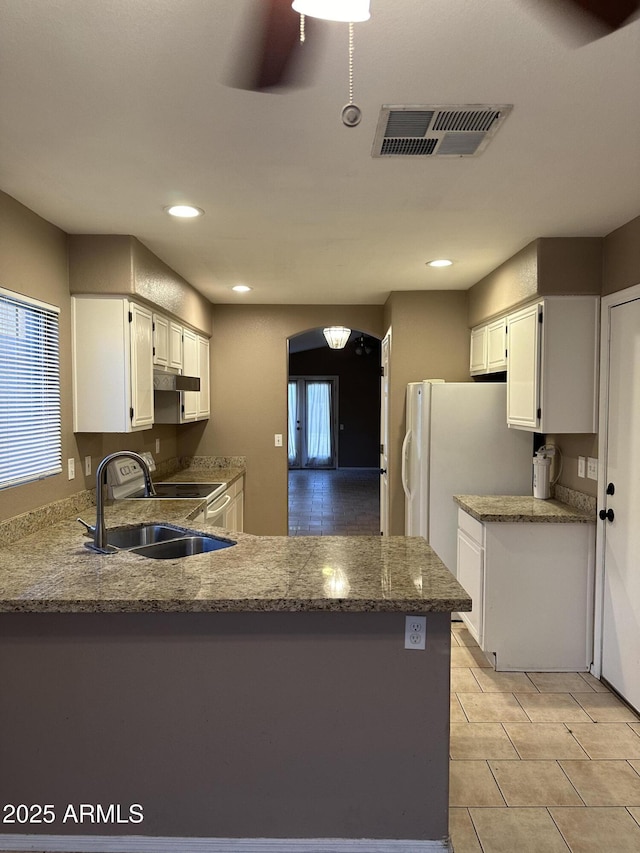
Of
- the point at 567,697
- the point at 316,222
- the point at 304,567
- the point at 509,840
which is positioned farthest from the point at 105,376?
the point at 567,697

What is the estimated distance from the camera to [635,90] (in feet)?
5.20

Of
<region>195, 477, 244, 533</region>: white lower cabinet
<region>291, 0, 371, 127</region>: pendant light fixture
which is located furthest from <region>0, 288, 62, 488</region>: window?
<region>291, 0, 371, 127</region>: pendant light fixture

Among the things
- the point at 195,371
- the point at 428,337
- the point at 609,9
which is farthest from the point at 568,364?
the point at 195,371

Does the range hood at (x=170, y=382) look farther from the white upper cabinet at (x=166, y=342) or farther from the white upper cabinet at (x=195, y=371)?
the white upper cabinet at (x=195, y=371)

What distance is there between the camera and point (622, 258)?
2854 mm

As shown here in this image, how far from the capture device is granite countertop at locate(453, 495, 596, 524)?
310 cm

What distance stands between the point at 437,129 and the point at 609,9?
1.99ft

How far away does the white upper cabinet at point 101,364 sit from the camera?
9.89ft

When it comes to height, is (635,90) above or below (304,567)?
above

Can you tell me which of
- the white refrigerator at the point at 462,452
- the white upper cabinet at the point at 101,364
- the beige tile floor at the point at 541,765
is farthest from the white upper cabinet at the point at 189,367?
the beige tile floor at the point at 541,765

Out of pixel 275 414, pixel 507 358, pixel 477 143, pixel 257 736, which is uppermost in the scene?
pixel 477 143

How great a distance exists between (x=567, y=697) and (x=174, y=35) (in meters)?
3.25

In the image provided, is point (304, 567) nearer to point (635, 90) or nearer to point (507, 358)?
point (635, 90)

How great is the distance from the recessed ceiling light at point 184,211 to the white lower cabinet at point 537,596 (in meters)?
2.25
